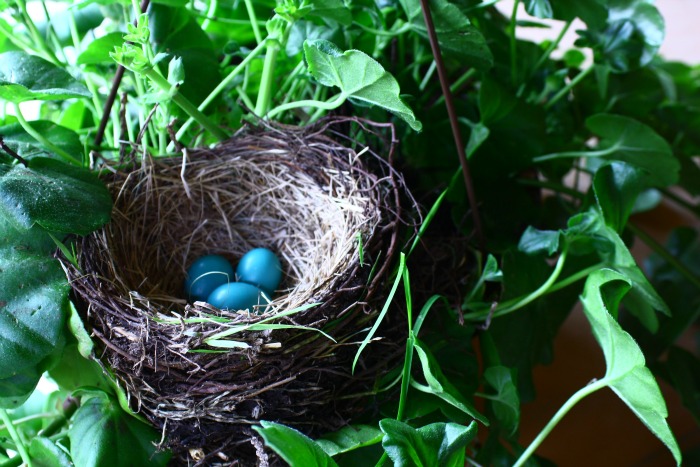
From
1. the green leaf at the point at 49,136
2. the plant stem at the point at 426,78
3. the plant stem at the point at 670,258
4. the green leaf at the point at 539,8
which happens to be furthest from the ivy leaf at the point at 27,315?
the plant stem at the point at 670,258

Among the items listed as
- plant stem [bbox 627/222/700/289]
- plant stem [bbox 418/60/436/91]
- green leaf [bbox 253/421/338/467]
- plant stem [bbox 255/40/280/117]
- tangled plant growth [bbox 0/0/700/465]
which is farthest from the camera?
plant stem [bbox 627/222/700/289]

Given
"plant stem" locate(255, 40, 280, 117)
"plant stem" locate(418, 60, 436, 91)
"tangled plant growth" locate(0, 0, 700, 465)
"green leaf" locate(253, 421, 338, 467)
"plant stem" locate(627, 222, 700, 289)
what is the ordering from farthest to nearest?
"plant stem" locate(627, 222, 700, 289) → "plant stem" locate(418, 60, 436, 91) → "plant stem" locate(255, 40, 280, 117) → "tangled plant growth" locate(0, 0, 700, 465) → "green leaf" locate(253, 421, 338, 467)

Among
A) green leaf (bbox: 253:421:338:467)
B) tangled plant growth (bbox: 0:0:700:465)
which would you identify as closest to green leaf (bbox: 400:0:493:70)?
tangled plant growth (bbox: 0:0:700:465)

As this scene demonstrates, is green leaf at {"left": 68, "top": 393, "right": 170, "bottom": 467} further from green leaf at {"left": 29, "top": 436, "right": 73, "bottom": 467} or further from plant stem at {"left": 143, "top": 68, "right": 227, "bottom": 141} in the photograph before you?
plant stem at {"left": 143, "top": 68, "right": 227, "bottom": 141}

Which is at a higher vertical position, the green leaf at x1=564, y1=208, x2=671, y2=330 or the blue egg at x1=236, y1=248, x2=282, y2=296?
the green leaf at x1=564, y1=208, x2=671, y2=330

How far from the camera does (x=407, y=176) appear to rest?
764 mm

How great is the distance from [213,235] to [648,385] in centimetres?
51

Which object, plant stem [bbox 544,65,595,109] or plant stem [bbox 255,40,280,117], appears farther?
plant stem [bbox 544,65,595,109]

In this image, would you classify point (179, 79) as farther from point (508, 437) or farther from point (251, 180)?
point (508, 437)

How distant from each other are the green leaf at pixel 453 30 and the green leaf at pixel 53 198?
35cm

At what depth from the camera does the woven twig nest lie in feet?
1.79

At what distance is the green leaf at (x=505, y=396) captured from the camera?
0.63 meters

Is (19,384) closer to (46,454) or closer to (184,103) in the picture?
(46,454)

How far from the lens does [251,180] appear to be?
0.77m
